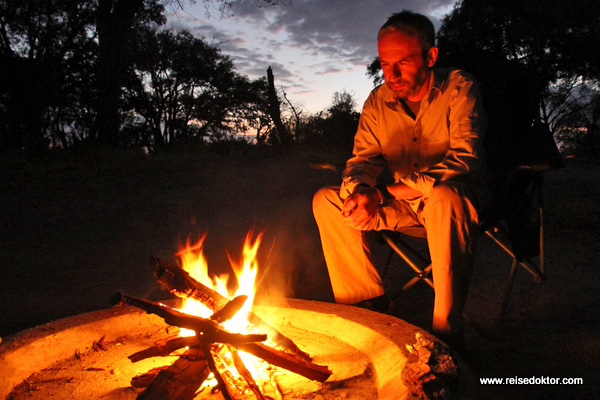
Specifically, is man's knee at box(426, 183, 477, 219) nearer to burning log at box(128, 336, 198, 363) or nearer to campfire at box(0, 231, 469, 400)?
campfire at box(0, 231, 469, 400)

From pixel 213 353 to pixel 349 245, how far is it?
97 cm

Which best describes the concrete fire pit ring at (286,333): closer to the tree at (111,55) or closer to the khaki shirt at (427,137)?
the khaki shirt at (427,137)

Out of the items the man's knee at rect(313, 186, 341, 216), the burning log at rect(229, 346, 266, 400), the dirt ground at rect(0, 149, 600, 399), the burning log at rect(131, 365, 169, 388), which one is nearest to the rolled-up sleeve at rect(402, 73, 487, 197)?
the man's knee at rect(313, 186, 341, 216)

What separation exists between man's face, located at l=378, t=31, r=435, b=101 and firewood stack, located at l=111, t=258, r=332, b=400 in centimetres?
129

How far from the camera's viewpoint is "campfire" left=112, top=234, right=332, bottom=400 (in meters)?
1.48

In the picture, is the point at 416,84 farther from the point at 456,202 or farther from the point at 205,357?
the point at 205,357

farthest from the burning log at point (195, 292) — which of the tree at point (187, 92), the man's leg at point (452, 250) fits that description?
the tree at point (187, 92)

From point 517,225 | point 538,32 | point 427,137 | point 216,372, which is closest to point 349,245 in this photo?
point 427,137

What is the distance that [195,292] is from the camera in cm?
180

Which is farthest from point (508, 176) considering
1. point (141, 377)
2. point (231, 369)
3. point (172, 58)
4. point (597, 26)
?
point (172, 58)

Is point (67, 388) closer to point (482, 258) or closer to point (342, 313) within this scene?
point (342, 313)

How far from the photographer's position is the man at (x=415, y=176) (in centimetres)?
182

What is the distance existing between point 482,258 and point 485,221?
1733 millimetres

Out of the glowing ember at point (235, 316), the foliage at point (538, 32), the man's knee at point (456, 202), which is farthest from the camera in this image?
the foliage at point (538, 32)
